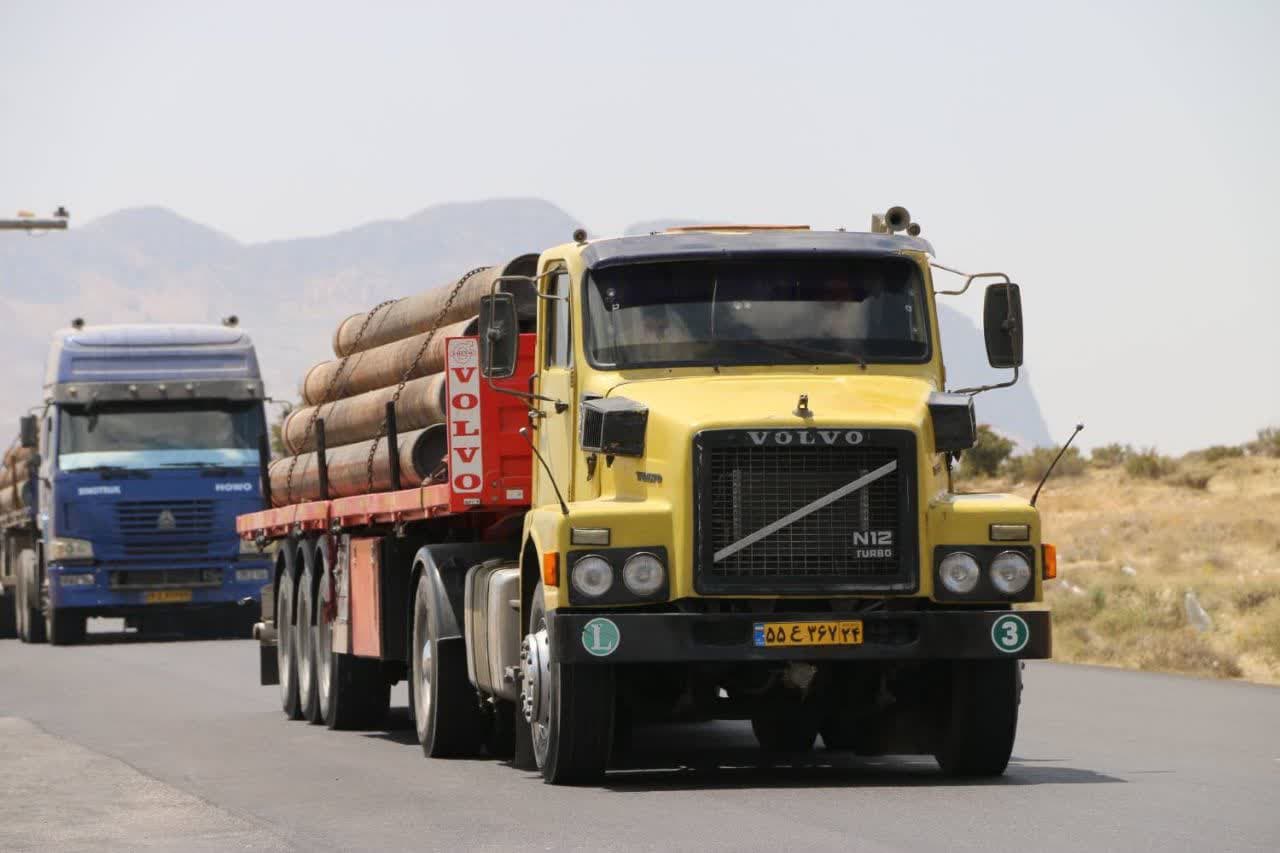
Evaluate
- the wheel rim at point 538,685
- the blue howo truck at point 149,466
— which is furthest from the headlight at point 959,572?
the blue howo truck at point 149,466

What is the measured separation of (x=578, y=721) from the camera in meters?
13.2

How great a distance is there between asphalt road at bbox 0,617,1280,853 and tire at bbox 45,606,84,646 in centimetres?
1527

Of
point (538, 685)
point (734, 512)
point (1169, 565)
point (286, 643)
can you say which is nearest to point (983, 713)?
point (734, 512)

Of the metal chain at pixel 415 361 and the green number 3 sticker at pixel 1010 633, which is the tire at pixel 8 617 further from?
the green number 3 sticker at pixel 1010 633

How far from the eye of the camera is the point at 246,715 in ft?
68.9

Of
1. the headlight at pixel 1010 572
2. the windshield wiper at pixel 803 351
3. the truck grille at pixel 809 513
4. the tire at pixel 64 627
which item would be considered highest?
the windshield wiper at pixel 803 351

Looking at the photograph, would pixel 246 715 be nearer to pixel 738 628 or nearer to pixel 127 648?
pixel 738 628

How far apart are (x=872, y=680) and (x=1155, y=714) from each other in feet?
18.3

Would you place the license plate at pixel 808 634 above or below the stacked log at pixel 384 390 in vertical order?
below

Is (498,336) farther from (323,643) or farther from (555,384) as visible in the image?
(323,643)

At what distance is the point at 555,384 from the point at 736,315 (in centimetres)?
120

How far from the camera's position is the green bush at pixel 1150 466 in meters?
72.1

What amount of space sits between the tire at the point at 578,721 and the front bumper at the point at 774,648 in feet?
0.62

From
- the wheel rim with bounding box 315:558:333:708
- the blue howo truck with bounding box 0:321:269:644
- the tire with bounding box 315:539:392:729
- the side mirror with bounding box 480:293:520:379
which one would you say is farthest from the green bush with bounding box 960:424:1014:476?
the side mirror with bounding box 480:293:520:379
